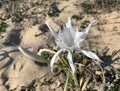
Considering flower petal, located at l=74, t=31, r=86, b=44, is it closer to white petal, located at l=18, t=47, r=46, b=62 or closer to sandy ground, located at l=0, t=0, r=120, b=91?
white petal, located at l=18, t=47, r=46, b=62

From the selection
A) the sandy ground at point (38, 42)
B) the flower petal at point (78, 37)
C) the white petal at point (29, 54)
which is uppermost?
the flower petal at point (78, 37)

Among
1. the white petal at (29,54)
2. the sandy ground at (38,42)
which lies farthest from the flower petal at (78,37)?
the sandy ground at (38,42)

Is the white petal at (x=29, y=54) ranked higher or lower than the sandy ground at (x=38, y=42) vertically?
higher

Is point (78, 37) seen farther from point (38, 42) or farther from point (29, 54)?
point (38, 42)

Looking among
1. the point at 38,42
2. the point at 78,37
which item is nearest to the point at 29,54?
the point at 78,37

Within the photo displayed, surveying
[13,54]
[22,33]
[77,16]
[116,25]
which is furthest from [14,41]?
[116,25]

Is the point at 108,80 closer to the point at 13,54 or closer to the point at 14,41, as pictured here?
the point at 13,54

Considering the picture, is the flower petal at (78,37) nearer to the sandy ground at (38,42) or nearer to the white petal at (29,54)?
the white petal at (29,54)

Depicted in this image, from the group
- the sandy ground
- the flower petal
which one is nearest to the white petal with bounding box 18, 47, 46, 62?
the flower petal

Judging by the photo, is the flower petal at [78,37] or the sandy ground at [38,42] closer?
the flower petal at [78,37]
